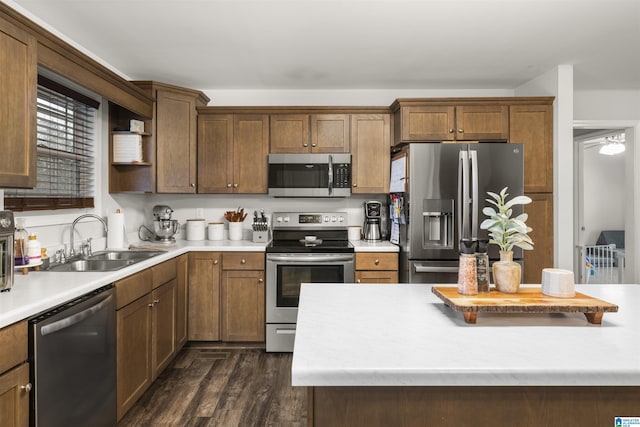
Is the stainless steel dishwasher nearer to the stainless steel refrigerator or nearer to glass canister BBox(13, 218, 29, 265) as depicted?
glass canister BBox(13, 218, 29, 265)

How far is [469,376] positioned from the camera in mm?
959

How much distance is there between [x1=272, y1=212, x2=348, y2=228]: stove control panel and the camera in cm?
394

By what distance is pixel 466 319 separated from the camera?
1.32 meters

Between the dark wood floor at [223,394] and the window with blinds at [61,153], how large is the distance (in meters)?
1.41

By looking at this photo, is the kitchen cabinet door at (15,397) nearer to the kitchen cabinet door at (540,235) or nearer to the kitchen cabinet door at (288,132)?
the kitchen cabinet door at (288,132)

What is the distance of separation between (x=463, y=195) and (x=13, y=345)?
289 centimetres

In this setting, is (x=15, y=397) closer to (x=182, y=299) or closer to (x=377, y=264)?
(x=182, y=299)

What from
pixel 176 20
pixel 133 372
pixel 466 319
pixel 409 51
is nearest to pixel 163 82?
pixel 176 20

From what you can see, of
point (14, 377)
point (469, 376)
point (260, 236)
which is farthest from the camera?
point (260, 236)

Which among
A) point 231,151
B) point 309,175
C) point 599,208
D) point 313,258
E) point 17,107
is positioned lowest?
point 313,258

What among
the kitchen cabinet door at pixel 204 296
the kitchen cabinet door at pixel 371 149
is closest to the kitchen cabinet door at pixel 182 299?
the kitchen cabinet door at pixel 204 296

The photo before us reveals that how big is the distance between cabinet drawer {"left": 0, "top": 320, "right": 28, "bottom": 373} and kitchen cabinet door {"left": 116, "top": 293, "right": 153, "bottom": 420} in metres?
0.70

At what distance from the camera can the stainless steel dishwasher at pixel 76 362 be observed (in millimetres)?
1545

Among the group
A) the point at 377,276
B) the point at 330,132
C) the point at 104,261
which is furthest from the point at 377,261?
the point at 104,261
